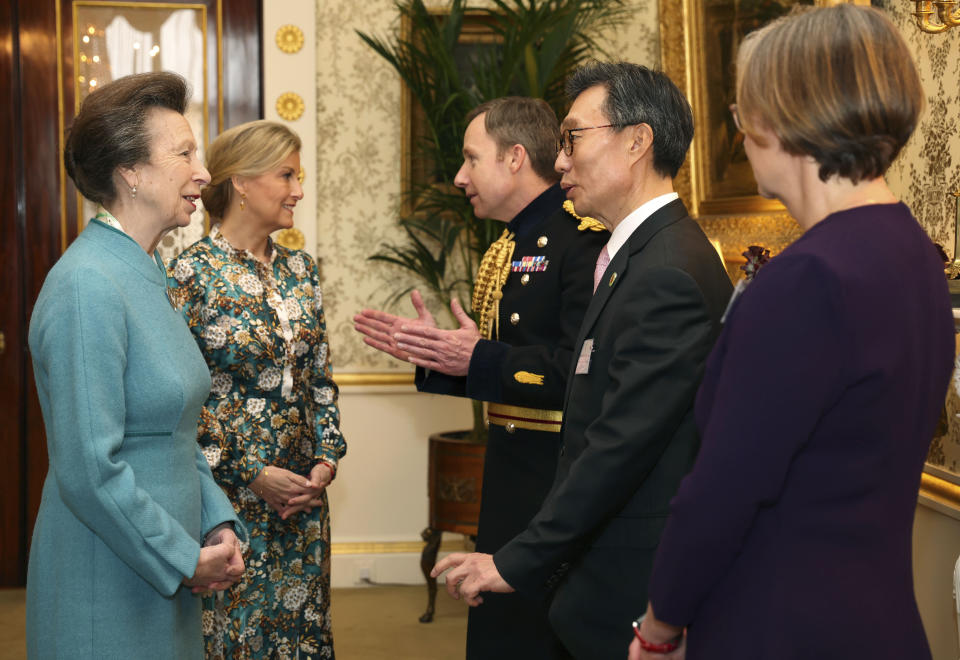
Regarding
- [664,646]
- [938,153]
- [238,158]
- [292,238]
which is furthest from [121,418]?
[292,238]

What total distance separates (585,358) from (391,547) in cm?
366

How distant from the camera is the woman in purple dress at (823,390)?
3.92ft

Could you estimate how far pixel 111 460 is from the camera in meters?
1.80

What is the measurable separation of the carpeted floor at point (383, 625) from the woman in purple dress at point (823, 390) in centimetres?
320

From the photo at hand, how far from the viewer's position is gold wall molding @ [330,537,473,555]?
17.3 feet

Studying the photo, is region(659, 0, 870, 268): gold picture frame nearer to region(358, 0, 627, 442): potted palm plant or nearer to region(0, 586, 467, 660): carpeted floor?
region(358, 0, 627, 442): potted palm plant

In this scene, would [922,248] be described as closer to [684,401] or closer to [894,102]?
[894,102]

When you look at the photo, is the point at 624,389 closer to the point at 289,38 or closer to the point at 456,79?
the point at 456,79

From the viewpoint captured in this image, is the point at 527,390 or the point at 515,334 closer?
the point at 527,390

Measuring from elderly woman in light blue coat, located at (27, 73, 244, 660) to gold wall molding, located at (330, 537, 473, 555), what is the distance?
10.5ft

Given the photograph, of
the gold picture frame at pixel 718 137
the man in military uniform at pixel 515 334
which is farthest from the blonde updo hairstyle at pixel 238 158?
the gold picture frame at pixel 718 137

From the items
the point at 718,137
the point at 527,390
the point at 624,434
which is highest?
the point at 718,137

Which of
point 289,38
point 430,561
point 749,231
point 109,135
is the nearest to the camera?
point 109,135

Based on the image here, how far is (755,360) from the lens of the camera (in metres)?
1.21
